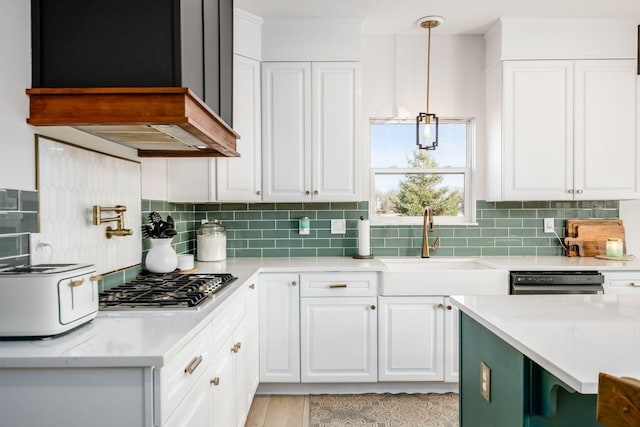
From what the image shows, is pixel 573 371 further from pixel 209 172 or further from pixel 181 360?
pixel 209 172

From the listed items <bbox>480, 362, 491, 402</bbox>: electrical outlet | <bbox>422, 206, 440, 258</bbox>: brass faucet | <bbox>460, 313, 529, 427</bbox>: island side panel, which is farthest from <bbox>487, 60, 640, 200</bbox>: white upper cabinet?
<bbox>480, 362, 491, 402</bbox>: electrical outlet

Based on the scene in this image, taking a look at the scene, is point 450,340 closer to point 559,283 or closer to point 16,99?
point 559,283

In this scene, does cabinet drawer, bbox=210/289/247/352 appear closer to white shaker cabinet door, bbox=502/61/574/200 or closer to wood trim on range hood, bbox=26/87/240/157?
wood trim on range hood, bbox=26/87/240/157

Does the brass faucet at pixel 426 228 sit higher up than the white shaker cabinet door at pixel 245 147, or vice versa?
the white shaker cabinet door at pixel 245 147

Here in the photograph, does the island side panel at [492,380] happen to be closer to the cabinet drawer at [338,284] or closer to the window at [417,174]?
the cabinet drawer at [338,284]

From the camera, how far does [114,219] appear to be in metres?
2.10

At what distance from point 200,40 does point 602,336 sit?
1.78 m

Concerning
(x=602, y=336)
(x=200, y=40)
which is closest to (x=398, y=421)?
(x=602, y=336)

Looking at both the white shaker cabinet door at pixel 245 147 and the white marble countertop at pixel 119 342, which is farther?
the white shaker cabinet door at pixel 245 147

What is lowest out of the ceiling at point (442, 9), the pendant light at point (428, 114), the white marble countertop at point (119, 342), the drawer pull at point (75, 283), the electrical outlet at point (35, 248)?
the white marble countertop at point (119, 342)

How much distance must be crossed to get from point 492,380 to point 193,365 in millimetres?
1015

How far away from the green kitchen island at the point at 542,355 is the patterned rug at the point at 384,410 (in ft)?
2.93

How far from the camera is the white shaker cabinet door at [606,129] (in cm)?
303

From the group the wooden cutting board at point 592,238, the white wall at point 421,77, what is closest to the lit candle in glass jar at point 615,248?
the wooden cutting board at point 592,238
